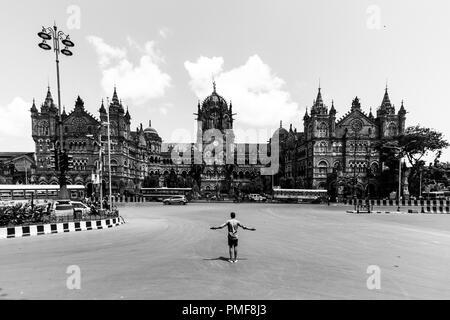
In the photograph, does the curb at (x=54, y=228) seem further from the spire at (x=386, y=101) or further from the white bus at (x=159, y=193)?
the spire at (x=386, y=101)

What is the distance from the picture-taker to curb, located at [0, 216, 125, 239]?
13.2 meters

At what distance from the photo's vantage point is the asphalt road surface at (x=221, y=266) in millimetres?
6199

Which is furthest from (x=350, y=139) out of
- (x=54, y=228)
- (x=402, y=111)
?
(x=54, y=228)

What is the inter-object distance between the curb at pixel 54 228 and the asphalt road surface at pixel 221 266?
36.3 inches

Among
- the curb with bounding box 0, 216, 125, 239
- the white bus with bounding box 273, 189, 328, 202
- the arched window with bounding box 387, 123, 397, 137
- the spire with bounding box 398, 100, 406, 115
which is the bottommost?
the white bus with bounding box 273, 189, 328, 202

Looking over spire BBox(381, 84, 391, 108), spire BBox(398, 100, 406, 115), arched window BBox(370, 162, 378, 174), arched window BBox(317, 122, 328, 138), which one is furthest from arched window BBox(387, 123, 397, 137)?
arched window BBox(317, 122, 328, 138)

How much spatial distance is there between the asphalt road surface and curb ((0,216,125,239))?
0.92m

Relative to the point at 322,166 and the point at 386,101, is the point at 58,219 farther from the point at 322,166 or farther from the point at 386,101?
the point at 386,101

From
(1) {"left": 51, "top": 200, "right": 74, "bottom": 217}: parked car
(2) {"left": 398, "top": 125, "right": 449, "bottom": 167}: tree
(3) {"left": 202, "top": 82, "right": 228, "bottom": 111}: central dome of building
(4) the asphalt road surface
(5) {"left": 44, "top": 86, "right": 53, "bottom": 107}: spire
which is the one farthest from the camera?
(3) {"left": 202, "top": 82, "right": 228, "bottom": 111}: central dome of building

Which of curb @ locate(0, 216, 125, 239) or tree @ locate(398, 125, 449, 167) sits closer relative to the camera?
curb @ locate(0, 216, 125, 239)

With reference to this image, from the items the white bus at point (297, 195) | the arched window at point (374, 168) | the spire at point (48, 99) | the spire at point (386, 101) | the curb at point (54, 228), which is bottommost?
the white bus at point (297, 195)

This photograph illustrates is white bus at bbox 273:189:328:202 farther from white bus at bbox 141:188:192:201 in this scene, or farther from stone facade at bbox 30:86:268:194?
stone facade at bbox 30:86:268:194

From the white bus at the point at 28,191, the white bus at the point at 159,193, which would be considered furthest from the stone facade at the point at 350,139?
the white bus at the point at 28,191
